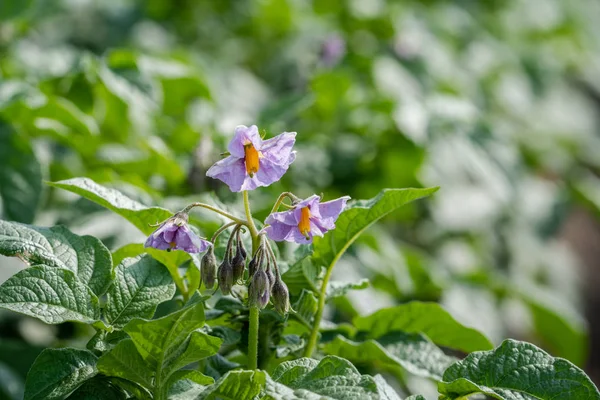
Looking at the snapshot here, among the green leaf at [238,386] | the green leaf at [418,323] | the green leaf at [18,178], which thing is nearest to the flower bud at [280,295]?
the green leaf at [238,386]

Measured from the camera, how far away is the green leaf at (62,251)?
51.5 inches

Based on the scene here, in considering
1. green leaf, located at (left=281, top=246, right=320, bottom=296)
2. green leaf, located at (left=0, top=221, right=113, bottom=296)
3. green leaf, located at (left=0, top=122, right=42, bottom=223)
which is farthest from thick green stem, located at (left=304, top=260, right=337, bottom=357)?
green leaf, located at (left=0, top=122, right=42, bottom=223)

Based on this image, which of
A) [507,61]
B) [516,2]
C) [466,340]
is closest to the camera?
[466,340]

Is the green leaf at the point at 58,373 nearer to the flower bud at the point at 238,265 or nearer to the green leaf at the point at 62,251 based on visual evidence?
the green leaf at the point at 62,251

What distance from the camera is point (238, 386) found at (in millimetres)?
1199

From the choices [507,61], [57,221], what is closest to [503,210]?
[507,61]

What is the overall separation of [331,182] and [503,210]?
119 centimetres

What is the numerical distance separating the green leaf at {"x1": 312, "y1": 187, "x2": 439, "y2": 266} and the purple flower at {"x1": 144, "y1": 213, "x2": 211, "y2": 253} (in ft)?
0.92

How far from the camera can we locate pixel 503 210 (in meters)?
3.66

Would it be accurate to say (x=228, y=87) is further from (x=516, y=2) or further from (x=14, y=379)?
(x=516, y=2)

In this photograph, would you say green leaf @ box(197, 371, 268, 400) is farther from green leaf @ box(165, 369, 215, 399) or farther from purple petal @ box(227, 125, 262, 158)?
purple petal @ box(227, 125, 262, 158)

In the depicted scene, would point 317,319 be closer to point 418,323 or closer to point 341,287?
point 341,287

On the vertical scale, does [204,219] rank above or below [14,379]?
above

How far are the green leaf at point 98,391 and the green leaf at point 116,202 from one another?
26 cm
